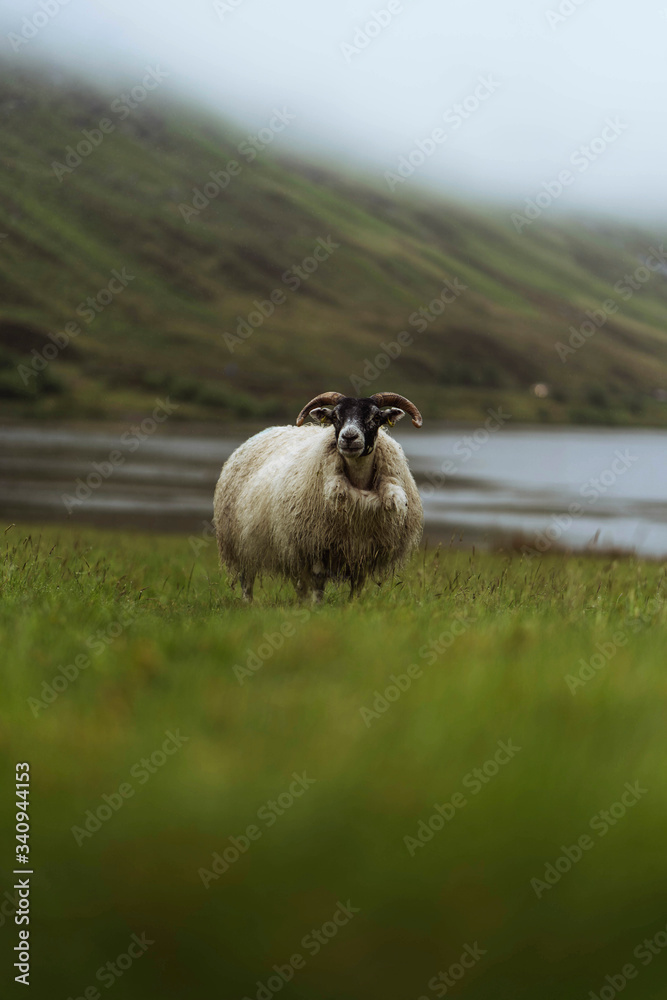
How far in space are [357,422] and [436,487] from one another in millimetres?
31010

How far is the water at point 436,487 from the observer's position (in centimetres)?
2620

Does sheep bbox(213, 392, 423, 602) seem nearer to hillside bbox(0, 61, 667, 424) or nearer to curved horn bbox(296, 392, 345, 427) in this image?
curved horn bbox(296, 392, 345, 427)

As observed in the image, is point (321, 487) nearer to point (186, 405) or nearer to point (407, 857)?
point (407, 857)

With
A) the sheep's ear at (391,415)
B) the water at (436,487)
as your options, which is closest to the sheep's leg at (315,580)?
the sheep's ear at (391,415)

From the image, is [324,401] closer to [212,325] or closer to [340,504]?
[340,504]

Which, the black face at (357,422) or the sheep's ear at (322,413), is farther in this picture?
the sheep's ear at (322,413)

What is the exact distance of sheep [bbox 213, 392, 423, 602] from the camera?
Result: 9.82m

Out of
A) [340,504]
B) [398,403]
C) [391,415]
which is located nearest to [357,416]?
[391,415]

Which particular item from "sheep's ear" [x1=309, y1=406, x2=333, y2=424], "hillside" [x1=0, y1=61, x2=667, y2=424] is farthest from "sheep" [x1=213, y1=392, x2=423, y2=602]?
"hillside" [x1=0, y1=61, x2=667, y2=424]

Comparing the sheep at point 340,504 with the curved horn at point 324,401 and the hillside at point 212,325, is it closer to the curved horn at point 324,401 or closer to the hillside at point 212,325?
the curved horn at point 324,401

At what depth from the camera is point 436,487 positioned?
133 feet

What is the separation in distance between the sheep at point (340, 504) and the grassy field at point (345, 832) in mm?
5510

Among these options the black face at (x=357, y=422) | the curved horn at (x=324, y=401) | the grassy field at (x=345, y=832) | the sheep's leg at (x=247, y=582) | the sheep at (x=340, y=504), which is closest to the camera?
the grassy field at (x=345, y=832)

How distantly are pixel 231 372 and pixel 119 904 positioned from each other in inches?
4963
